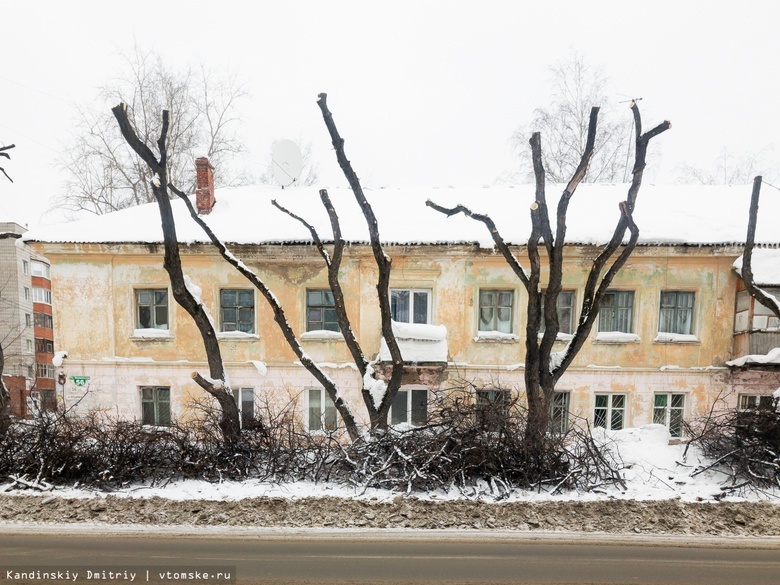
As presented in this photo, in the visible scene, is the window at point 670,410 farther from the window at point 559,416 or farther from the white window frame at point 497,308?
the white window frame at point 497,308

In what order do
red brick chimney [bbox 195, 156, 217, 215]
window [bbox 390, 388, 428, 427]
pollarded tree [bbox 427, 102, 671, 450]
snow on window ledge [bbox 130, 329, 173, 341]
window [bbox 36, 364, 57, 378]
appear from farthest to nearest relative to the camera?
window [bbox 36, 364, 57, 378]
red brick chimney [bbox 195, 156, 217, 215]
window [bbox 390, 388, 428, 427]
snow on window ledge [bbox 130, 329, 173, 341]
pollarded tree [bbox 427, 102, 671, 450]

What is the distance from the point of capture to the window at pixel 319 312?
11.8 meters

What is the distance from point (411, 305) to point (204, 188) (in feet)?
24.6

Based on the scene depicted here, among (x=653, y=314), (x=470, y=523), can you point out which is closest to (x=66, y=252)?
(x=470, y=523)

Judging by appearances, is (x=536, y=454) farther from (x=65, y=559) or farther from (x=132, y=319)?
(x=132, y=319)

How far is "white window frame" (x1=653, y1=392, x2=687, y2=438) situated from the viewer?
11575mm

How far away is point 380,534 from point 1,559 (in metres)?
4.72

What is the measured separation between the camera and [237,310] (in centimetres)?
1188

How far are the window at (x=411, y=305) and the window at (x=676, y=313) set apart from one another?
21.5 feet

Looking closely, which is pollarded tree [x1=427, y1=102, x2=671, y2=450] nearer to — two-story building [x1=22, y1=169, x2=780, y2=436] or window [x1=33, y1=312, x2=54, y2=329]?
two-story building [x1=22, y1=169, x2=780, y2=436]

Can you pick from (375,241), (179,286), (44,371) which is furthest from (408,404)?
(44,371)

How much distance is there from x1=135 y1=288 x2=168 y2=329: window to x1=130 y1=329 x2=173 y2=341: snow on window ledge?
14cm

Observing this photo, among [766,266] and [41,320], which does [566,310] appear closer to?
[766,266]

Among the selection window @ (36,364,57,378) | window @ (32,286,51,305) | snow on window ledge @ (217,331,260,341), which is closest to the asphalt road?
snow on window ledge @ (217,331,260,341)
